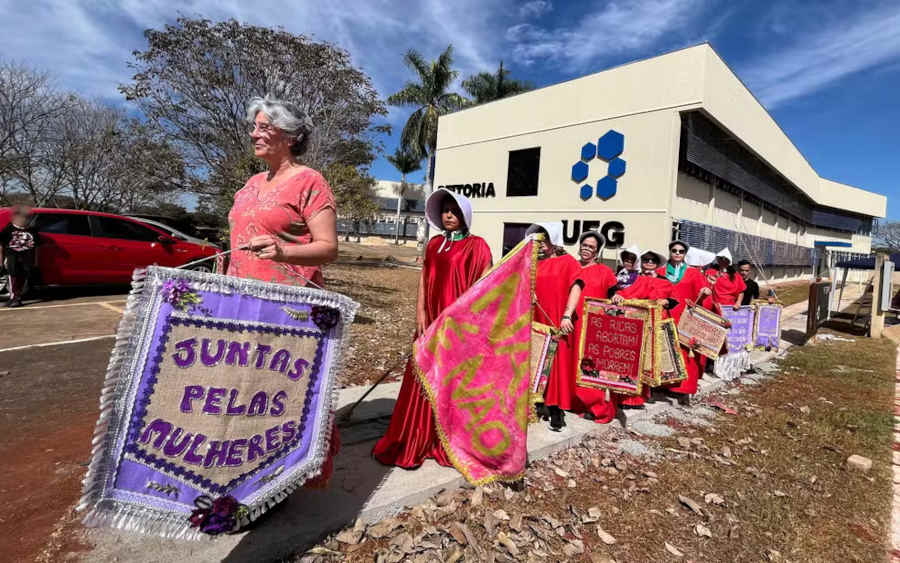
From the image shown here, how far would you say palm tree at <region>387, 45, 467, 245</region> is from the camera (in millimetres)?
26688

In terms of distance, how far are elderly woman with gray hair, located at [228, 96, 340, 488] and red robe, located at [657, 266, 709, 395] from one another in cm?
454

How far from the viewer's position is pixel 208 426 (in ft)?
4.86

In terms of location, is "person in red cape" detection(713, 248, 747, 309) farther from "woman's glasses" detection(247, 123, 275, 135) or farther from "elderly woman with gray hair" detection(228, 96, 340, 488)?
"woman's glasses" detection(247, 123, 275, 135)

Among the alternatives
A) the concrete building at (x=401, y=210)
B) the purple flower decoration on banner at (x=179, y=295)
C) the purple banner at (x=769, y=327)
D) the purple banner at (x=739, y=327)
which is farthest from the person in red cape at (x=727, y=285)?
the concrete building at (x=401, y=210)

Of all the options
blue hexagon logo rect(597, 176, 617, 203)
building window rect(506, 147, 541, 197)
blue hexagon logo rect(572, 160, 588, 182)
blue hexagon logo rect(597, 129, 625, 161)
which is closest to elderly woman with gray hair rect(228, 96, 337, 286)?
blue hexagon logo rect(597, 176, 617, 203)

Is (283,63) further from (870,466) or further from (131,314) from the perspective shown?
(870,466)

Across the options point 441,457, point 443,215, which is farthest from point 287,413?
point 443,215

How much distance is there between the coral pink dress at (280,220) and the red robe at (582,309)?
2960mm

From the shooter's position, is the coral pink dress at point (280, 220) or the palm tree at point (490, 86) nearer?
the coral pink dress at point (280, 220)

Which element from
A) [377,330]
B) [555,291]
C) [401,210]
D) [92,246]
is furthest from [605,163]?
[401,210]

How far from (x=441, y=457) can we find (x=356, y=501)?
70 centimetres

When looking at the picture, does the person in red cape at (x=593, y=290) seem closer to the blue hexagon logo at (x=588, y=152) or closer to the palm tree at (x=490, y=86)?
the blue hexagon logo at (x=588, y=152)

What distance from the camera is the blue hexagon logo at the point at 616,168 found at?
14.1 metres

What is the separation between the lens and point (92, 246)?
8078 mm
